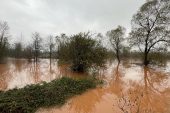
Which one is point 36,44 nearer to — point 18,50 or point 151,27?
point 18,50

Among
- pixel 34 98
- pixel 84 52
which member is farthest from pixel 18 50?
pixel 34 98

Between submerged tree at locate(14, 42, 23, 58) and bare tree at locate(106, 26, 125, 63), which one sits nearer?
bare tree at locate(106, 26, 125, 63)

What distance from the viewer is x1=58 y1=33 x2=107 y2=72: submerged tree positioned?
17859 millimetres

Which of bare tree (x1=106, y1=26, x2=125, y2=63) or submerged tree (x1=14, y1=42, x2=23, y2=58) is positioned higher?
bare tree (x1=106, y1=26, x2=125, y2=63)

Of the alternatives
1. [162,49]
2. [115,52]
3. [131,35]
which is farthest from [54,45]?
[162,49]

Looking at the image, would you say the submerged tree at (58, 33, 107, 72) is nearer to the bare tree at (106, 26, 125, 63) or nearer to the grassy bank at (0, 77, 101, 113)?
the grassy bank at (0, 77, 101, 113)

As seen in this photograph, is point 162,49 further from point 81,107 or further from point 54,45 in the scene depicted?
point 54,45

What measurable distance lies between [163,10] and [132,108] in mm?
23458

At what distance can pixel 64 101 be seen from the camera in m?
7.98

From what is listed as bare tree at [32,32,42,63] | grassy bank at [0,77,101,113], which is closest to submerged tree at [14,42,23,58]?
bare tree at [32,32,42,63]

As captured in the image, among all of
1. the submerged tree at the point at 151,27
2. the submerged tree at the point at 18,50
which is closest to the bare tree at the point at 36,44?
the submerged tree at the point at 18,50

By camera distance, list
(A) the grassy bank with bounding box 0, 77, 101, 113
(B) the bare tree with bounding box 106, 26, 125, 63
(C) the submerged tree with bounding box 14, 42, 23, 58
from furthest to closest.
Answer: (C) the submerged tree with bounding box 14, 42, 23, 58 → (B) the bare tree with bounding box 106, 26, 125, 63 → (A) the grassy bank with bounding box 0, 77, 101, 113

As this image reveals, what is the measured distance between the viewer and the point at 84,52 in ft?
60.1

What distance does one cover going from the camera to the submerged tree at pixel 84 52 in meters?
17.9
